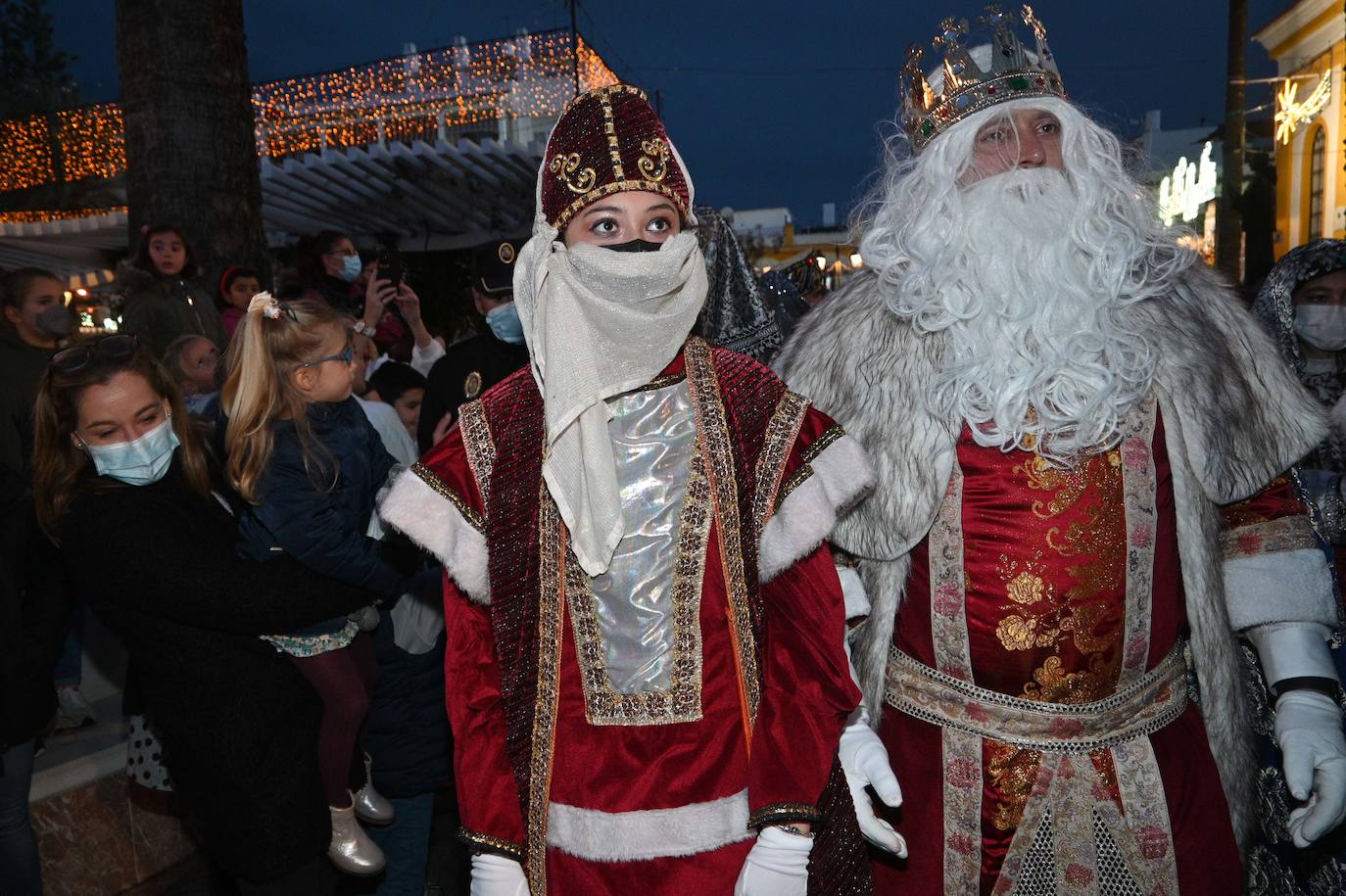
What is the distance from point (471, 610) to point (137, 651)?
1345mm

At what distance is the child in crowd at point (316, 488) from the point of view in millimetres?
2920

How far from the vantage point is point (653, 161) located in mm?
1933

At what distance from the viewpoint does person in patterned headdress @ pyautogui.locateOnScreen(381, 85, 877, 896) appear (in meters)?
1.83

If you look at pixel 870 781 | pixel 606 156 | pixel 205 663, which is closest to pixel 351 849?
pixel 205 663

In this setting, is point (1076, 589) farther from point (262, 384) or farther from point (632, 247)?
point (262, 384)

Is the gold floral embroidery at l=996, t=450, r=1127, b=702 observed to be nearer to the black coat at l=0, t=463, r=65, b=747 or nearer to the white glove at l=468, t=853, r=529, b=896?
the white glove at l=468, t=853, r=529, b=896

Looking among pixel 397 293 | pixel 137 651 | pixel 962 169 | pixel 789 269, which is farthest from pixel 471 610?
pixel 789 269

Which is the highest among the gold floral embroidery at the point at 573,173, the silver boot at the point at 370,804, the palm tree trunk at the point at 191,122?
the palm tree trunk at the point at 191,122

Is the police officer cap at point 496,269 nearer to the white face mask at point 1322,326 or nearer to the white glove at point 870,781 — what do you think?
the white glove at point 870,781

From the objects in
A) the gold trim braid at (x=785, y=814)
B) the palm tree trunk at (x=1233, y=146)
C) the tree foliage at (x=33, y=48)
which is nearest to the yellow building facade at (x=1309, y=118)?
the palm tree trunk at (x=1233, y=146)

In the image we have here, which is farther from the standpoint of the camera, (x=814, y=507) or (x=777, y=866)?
(x=814, y=507)

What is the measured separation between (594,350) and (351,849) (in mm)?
2089

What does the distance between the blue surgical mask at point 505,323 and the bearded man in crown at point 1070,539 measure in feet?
6.45

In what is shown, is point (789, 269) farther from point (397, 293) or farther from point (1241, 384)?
point (1241, 384)
